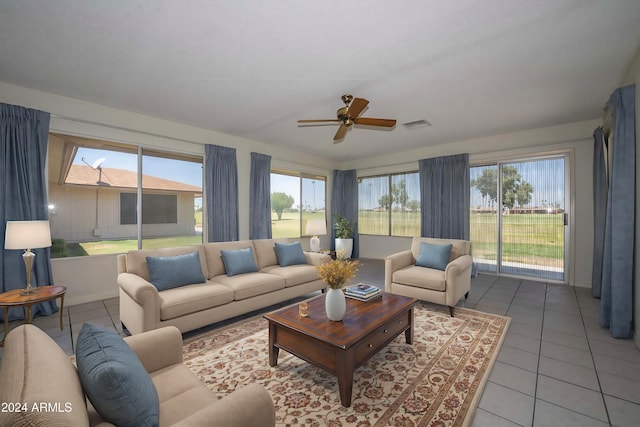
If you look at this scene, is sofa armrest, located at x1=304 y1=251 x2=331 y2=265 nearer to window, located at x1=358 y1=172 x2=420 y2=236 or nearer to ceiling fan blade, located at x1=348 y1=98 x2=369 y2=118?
ceiling fan blade, located at x1=348 y1=98 x2=369 y2=118

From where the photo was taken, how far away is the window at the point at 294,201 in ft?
21.7

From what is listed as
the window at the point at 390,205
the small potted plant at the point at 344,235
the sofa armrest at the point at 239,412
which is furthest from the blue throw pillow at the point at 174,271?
the window at the point at 390,205

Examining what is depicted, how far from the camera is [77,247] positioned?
393 cm

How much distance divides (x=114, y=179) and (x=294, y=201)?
12.3 feet

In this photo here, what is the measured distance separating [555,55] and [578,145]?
2.90m

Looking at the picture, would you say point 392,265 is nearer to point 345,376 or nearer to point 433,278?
point 433,278

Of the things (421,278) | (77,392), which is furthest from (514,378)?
(77,392)

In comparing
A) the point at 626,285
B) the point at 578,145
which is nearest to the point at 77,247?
the point at 626,285

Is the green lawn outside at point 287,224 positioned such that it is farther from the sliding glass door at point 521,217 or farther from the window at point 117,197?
the sliding glass door at point 521,217

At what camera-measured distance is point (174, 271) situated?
121 inches

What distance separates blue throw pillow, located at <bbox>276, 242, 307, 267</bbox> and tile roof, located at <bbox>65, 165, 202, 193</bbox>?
89.7 inches

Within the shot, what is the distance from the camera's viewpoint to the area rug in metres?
1.79

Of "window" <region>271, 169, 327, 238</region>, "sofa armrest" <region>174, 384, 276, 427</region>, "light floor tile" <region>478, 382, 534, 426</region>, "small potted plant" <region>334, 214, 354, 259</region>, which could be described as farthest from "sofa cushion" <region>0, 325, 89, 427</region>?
"small potted plant" <region>334, 214, 354, 259</region>

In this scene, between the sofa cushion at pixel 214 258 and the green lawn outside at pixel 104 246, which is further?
the green lawn outside at pixel 104 246
